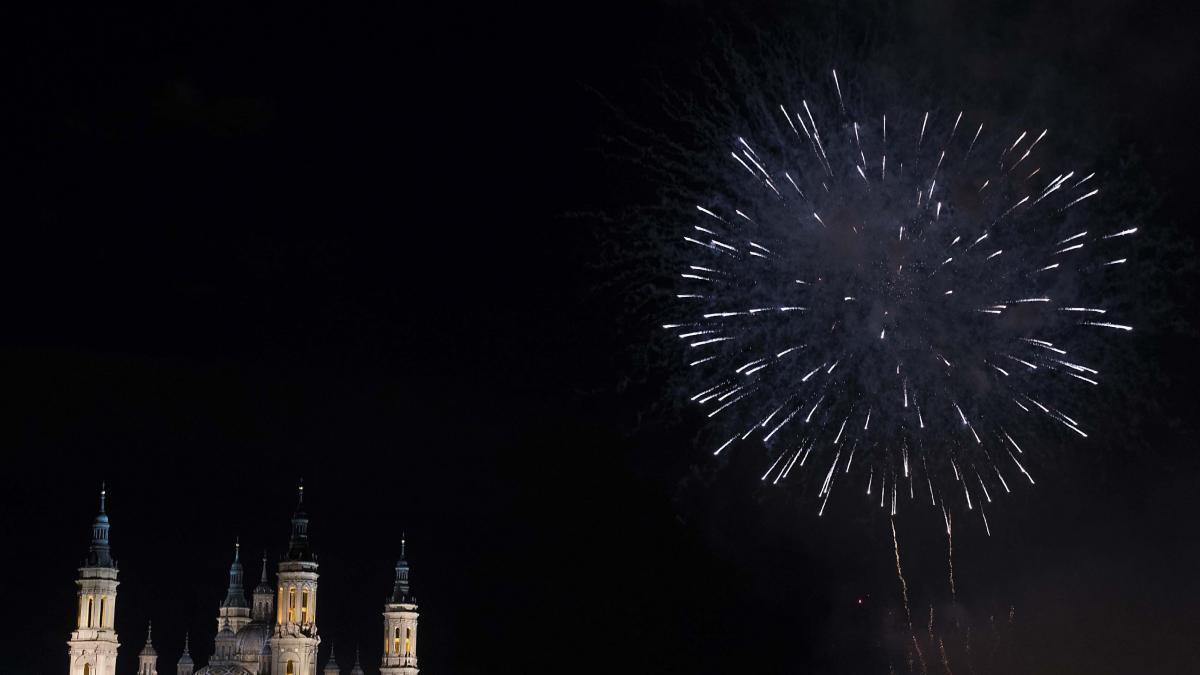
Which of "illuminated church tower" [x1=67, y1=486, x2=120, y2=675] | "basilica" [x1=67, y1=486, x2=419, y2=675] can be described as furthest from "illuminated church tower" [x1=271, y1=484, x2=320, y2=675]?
"illuminated church tower" [x1=67, y1=486, x2=120, y2=675]

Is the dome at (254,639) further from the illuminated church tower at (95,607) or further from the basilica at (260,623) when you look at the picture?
the illuminated church tower at (95,607)

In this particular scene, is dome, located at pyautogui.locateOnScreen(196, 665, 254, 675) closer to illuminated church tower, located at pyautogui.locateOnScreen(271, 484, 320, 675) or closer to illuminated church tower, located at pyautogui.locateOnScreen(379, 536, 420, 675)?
illuminated church tower, located at pyautogui.locateOnScreen(271, 484, 320, 675)

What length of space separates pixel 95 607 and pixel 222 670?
10875 millimetres

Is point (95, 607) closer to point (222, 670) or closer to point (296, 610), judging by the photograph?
point (222, 670)

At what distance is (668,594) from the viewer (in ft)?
234

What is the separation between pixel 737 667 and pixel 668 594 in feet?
18.5

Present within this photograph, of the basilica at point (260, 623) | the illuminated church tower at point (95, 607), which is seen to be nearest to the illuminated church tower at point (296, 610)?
the basilica at point (260, 623)

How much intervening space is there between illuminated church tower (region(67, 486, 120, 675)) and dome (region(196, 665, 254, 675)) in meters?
7.18

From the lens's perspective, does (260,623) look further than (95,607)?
Yes

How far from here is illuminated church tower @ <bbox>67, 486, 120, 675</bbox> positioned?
13900cm

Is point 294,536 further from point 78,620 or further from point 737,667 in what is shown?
point 737,667

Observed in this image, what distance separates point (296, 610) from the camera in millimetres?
146375

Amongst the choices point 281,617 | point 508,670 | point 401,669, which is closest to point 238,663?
point 281,617

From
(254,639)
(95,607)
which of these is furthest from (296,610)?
(95,607)
